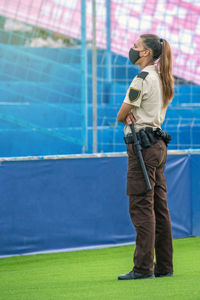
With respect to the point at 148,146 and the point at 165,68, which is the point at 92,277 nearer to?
the point at 148,146

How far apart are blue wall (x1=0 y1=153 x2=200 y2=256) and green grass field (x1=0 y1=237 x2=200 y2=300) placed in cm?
13

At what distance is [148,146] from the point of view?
10.7ft

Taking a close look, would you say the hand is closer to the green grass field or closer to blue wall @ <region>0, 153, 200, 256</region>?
the green grass field

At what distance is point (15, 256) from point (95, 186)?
91cm

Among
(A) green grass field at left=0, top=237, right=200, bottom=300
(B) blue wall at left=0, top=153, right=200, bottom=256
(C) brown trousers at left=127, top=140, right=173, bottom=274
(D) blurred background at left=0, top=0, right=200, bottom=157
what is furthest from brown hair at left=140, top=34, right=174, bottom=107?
(D) blurred background at left=0, top=0, right=200, bottom=157

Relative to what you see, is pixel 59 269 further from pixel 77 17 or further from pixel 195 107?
pixel 77 17

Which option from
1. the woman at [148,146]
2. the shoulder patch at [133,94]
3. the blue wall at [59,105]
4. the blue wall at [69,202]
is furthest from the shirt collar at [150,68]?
the blue wall at [59,105]

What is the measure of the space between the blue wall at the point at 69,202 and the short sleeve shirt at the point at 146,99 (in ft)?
5.67

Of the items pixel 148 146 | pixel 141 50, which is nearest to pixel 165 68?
pixel 141 50

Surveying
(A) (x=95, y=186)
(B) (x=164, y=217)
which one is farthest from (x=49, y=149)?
(B) (x=164, y=217)

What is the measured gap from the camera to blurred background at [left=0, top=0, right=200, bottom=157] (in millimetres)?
8609

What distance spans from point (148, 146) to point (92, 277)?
929 millimetres

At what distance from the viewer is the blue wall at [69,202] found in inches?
188

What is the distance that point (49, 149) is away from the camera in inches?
356
